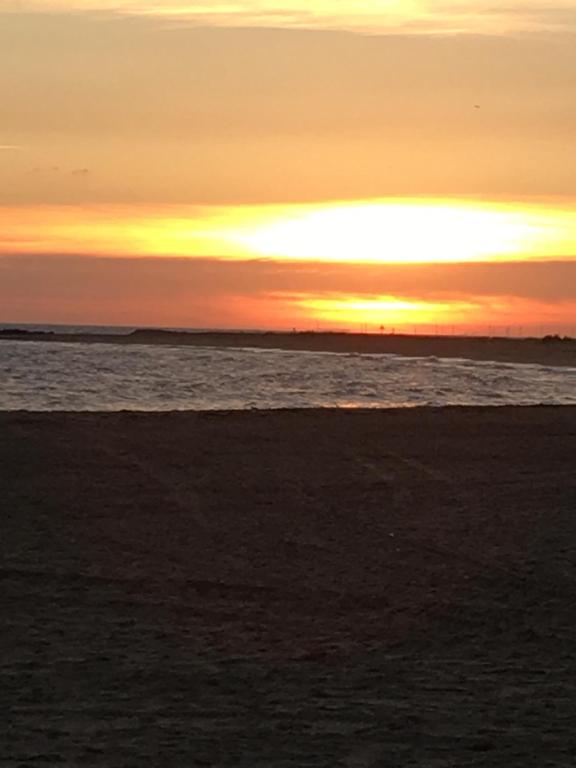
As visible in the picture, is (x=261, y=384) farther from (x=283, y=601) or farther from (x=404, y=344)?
(x=404, y=344)

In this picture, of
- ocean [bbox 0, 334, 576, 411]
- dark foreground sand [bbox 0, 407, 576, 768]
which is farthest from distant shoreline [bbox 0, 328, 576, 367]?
dark foreground sand [bbox 0, 407, 576, 768]

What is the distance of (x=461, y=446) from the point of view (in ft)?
69.1

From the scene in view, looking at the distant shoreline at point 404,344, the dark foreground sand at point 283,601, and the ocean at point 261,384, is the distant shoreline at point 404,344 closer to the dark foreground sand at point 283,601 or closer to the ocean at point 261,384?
the ocean at point 261,384

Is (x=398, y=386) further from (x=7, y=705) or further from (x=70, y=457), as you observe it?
(x=7, y=705)

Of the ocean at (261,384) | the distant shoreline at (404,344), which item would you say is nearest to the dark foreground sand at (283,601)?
the ocean at (261,384)

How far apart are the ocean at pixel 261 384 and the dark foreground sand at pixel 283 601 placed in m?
9.02

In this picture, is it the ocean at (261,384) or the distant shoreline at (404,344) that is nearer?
the ocean at (261,384)

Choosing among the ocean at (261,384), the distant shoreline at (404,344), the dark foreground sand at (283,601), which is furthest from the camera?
the distant shoreline at (404,344)

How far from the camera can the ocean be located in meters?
30.2

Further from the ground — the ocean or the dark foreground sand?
the ocean

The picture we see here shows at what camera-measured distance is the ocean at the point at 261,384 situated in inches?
1191

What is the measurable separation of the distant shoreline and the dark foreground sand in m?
38.4

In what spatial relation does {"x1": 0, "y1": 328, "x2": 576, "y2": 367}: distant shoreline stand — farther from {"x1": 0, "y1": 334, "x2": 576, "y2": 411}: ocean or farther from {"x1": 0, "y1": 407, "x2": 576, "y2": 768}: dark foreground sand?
{"x1": 0, "y1": 407, "x2": 576, "y2": 768}: dark foreground sand

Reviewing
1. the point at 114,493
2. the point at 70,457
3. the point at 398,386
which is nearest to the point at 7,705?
the point at 114,493
